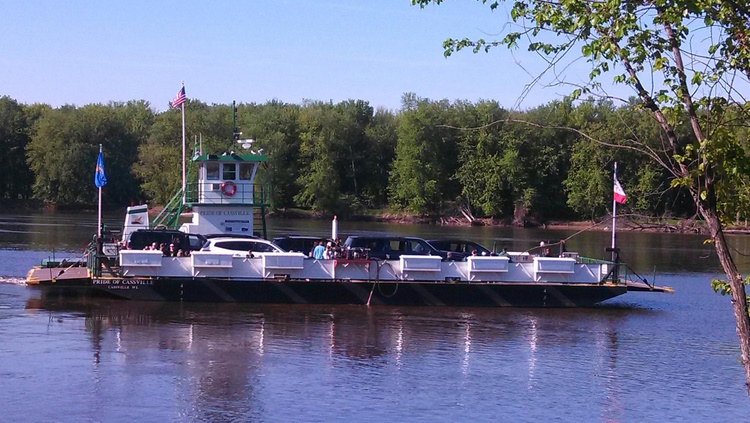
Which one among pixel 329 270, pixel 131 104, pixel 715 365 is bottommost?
pixel 715 365

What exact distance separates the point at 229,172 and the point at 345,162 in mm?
70506

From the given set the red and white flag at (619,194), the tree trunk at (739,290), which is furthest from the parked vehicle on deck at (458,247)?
→ the tree trunk at (739,290)

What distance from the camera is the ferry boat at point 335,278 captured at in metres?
28.5

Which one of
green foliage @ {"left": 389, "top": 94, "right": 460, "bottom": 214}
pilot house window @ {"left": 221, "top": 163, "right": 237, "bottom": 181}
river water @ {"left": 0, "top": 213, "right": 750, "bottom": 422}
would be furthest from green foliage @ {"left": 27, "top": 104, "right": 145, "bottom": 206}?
pilot house window @ {"left": 221, "top": 163, "right": 237, "bottom": 181}

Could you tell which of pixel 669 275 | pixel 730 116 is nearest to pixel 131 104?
pixel 669 275

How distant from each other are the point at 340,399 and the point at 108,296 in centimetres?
1469

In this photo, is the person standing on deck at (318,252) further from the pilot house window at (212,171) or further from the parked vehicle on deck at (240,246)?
the pilot house window at (212,171)

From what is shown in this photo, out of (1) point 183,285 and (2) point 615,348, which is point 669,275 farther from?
(1) point 183,285

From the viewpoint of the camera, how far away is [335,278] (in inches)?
1153

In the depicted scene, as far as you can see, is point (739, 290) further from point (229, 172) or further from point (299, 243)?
point (229, 172)

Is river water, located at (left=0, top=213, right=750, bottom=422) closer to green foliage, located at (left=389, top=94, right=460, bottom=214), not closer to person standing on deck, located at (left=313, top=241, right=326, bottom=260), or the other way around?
person standing on deck, located at (left=313, top=241, right=326, bottom=260)

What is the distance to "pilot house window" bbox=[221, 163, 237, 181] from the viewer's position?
34562 mm

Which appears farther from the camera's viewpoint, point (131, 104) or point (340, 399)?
point (131, 104)

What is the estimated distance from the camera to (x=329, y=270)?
29.3 m
